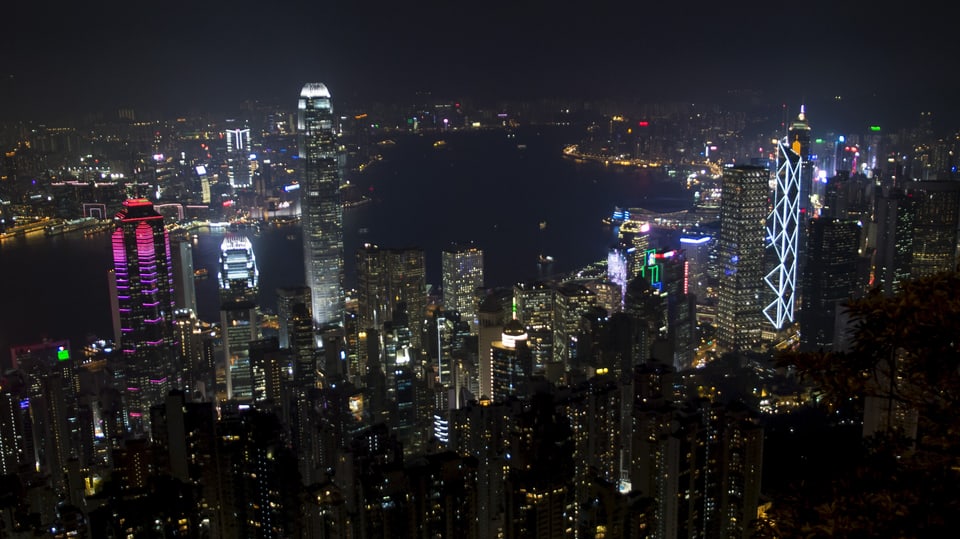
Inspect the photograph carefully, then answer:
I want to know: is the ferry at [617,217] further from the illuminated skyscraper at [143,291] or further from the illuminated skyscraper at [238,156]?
the illuminated skyscraper at [143,291]

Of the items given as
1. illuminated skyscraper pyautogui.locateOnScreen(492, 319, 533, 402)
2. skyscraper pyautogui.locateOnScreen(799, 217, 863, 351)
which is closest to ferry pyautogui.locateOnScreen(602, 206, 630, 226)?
skyscraper pyautogui.locateOnScreen(799, 217, 863, 351)

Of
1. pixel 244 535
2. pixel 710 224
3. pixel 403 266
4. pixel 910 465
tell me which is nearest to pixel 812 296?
pixel 710 224

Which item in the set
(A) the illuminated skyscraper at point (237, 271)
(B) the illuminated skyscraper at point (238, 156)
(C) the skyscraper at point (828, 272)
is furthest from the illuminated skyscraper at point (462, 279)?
(C) the skyscraper at point (828, 272)

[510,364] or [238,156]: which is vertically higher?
[238,156]

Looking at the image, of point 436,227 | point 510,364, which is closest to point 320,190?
point 436,227

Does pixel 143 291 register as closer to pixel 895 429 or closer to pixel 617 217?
pixel 617 217

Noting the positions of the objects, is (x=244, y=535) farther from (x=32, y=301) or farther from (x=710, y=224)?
(x=710, y=224)
